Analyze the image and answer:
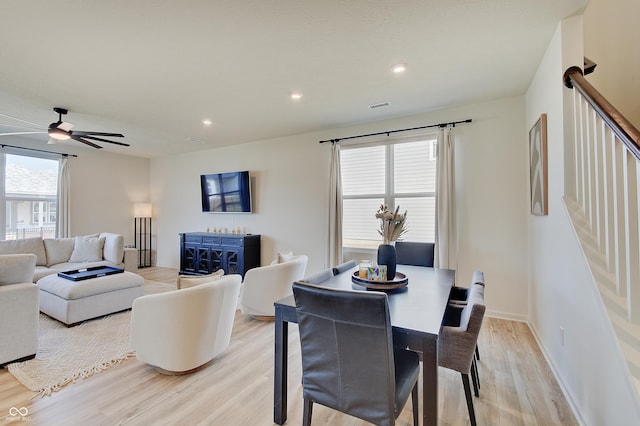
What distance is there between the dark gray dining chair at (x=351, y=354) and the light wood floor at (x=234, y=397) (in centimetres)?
58

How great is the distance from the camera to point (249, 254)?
535 centimetres

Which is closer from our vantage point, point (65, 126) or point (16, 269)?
point (16, 269)

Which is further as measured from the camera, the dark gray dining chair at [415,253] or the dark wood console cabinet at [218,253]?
the dark wood console cabinet at [218,253]

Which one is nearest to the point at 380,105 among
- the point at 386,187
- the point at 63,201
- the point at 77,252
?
the point at 386,187

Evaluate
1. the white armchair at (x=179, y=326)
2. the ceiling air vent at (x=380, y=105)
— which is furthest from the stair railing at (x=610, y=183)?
the white armchair at (x=179, y=326)

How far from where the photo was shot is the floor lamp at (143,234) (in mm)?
6949

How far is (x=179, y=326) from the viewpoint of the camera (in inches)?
88.3

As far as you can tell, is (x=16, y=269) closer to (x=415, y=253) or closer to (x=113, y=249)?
(x=113, y=249)

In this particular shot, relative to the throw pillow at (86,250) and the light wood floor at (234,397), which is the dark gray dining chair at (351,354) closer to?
the light wood floor at (234,397)

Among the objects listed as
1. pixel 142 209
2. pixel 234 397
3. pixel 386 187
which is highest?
pixel 386 187

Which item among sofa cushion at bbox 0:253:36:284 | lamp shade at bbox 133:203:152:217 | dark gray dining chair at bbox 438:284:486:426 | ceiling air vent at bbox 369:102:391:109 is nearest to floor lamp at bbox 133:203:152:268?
lamp shade at bbox 133:203:152:217

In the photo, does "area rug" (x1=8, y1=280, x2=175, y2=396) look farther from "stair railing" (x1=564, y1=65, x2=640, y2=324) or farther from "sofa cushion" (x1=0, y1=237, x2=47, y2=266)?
"stair railing" (x1=564, y1=65, x2=640, y2=324)

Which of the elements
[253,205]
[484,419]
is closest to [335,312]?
[484,419]

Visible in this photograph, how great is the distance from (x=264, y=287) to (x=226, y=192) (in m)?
3.05
